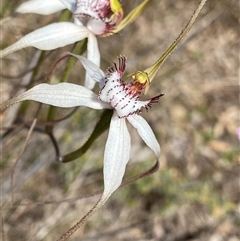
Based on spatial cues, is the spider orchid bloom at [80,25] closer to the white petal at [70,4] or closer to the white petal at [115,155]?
the white petal at [70,4]

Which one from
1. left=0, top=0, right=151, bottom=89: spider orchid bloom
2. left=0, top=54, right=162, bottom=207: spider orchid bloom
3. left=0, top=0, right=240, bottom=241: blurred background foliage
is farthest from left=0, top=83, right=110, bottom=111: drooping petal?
left=0, top=0, right=240, bottom=241: blurred background foliage

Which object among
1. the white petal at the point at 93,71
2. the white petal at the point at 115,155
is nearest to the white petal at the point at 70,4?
the white petal at the point at 93,71

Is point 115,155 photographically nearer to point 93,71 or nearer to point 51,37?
point 93,71

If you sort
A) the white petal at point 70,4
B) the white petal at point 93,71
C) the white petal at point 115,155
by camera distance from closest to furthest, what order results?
1. the white petal at point 115,155
2. the white petal at point 93,71
3. the white petal at point 70,4

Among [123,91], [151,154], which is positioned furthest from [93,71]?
[151,154]

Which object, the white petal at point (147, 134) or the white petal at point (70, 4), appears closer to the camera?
the white petal at point (147, 134)

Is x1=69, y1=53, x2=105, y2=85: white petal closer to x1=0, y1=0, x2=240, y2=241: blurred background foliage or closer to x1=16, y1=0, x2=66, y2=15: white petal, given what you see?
x1=16, y1=0, x2=66, y2=15: white petal

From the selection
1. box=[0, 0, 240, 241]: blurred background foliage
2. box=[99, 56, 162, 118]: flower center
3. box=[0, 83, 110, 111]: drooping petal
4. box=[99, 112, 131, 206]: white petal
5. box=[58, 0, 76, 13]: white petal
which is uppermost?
box=[58, 0, 76, 13]: white petal

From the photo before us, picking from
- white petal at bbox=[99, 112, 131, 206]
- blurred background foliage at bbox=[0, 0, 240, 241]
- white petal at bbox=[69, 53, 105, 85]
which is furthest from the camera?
blurred background foliage at bbox=[0, 0, 240, 241]
